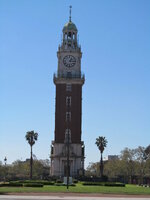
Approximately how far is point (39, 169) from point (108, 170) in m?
27.3

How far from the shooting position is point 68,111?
10494 cm

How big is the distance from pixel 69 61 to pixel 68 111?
14.2 metres

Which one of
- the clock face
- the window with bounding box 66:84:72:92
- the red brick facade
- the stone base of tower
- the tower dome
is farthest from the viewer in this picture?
the tower dome

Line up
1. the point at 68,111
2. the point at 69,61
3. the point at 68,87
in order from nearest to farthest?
the point at 68,111 → the point at 68,87 → the point at 69,61

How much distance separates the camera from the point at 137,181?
104 meters

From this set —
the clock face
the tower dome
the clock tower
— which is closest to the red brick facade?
the clock tower

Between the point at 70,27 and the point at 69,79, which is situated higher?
the point at 70,27

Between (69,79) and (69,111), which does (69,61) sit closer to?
(69,79)

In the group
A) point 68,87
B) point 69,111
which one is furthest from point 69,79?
point 69,111

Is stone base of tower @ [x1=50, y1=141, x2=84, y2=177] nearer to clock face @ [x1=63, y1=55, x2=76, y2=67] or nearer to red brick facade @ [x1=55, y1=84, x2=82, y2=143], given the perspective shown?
red brick facade @ [x1=55, y1=84, x2=82, y2=143]

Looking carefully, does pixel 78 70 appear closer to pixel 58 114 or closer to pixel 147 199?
pixel 58 114

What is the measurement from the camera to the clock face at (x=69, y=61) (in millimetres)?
109312

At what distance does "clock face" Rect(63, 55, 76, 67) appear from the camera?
109 metres

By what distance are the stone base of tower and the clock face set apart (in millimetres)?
21912
